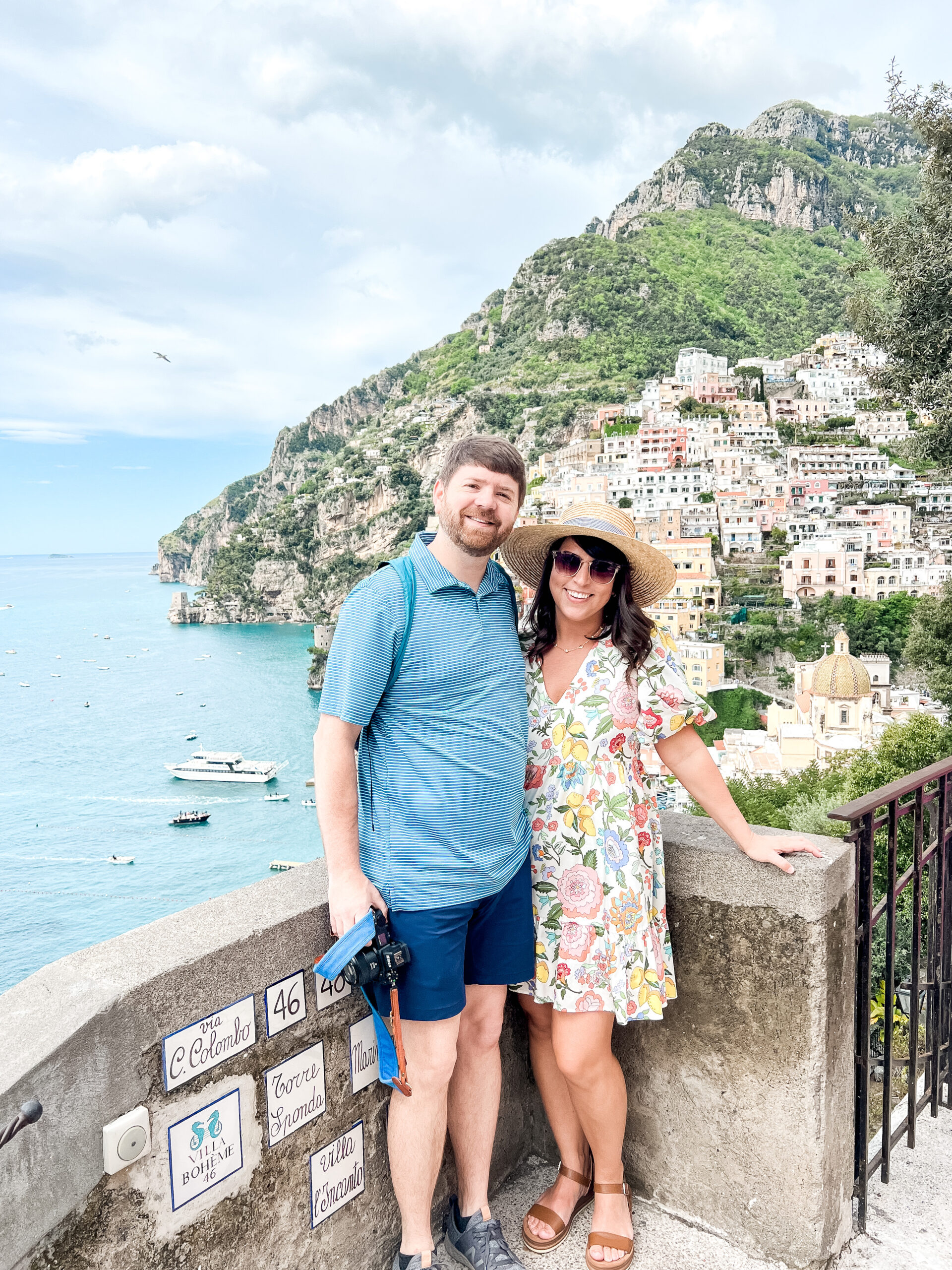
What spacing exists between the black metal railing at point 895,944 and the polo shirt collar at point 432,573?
615 millimetres

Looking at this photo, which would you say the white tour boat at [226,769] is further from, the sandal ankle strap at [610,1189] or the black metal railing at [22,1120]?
the black metal railing at [22,1120]

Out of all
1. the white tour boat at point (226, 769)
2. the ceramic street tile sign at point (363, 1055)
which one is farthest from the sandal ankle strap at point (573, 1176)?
the white tour boat at point (226, 769)

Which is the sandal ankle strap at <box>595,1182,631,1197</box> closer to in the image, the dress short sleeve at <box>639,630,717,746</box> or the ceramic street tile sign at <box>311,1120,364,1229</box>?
the ceramic street tile sign at <box>311,1120,364,1229</box>

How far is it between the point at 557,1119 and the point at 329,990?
546 mm

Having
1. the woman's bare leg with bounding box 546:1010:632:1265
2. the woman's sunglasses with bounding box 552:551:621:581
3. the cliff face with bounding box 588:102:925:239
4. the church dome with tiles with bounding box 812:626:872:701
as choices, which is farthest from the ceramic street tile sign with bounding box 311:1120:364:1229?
the cliff face with bounding box 588:102:925:239

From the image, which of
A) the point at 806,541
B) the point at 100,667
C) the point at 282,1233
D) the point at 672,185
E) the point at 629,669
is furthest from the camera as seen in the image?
the point at 672,185

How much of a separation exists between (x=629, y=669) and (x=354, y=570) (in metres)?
72.4

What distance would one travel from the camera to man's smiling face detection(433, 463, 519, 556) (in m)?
1.25

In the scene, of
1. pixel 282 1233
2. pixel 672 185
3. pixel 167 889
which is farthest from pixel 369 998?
pixel 672 185

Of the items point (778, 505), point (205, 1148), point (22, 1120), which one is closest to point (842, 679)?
point (778, 505)

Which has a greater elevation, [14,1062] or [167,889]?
[14,1062]

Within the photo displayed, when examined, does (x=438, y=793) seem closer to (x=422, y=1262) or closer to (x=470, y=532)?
(x=470, y=532)

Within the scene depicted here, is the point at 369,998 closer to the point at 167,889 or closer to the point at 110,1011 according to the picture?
the point at 110,1011

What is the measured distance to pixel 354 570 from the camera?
239ft
